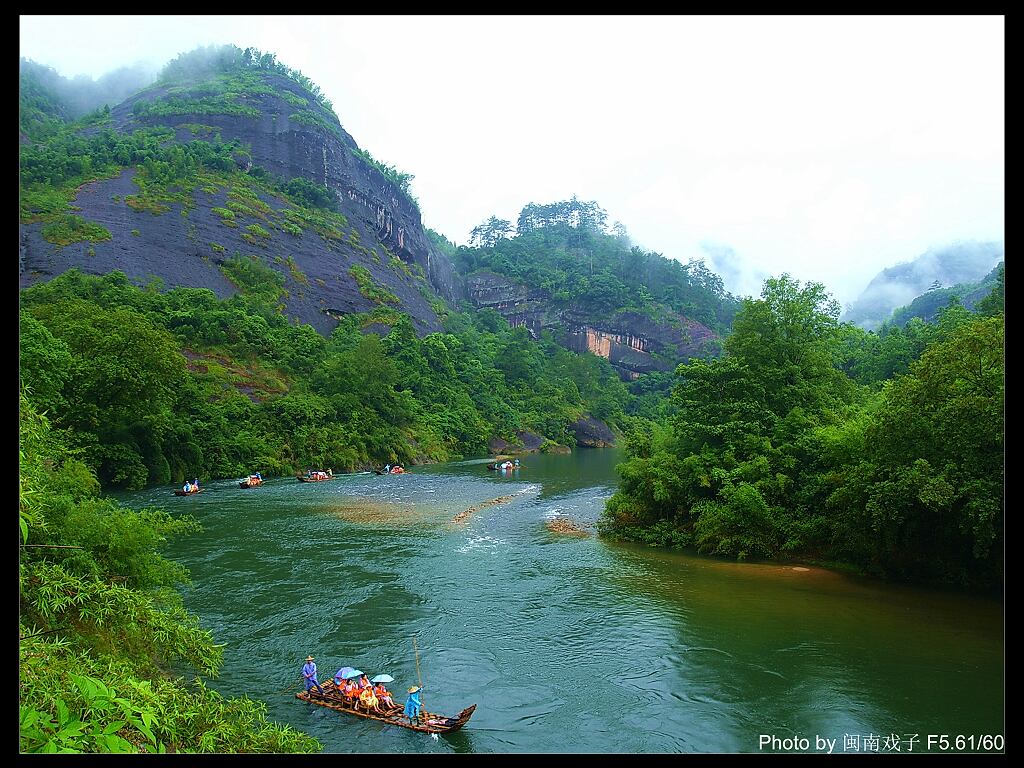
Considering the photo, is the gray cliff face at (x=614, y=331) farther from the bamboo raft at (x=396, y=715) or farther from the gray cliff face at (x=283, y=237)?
the bamboo raft at (x=396, y=715)

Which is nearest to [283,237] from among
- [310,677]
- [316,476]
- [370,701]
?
[316,476]

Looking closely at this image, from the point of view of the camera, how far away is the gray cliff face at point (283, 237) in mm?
63281

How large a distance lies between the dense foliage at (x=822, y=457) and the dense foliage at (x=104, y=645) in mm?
14940

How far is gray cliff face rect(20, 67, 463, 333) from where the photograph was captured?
63.3m

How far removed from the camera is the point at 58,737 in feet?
13.6

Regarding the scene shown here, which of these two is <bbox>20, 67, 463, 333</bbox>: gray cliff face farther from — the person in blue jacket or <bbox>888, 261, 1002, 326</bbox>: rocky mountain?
<bbox>888, 261, 1002, 326</bbox>: rocky mountain

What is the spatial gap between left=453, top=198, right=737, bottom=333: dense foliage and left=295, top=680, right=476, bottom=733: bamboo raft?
116m

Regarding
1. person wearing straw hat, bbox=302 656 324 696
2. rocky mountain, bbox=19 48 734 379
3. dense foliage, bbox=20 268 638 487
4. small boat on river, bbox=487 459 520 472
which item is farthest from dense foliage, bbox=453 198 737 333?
person wearing straw hat, bbox=302 656 324 696

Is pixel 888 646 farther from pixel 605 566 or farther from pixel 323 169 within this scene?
pixel 323 169

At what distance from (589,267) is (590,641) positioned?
127887 mm

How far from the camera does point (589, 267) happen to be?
13712 centimetres

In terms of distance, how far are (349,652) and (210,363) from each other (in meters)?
43.2
